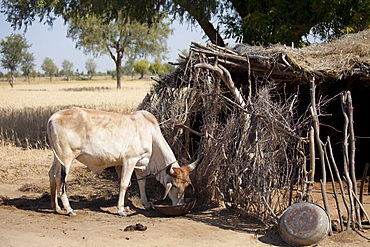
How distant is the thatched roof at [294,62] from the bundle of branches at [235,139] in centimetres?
34

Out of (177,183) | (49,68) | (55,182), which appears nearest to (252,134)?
(177,183)

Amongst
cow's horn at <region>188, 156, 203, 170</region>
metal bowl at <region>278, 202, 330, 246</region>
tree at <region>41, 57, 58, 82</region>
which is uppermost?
tree at <region>41, 57, 58, 82</region>

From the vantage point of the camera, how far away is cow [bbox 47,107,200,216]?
24.1 feet

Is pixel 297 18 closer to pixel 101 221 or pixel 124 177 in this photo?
pixel 124 177

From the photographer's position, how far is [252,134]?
7090 mm

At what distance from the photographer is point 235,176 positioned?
7219 millimetres

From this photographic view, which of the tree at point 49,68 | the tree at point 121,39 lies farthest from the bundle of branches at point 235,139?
the tree at point 49,68

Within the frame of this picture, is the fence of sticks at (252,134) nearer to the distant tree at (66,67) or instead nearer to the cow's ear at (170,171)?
the cow's ear at (170,171)

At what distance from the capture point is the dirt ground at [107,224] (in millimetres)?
6012

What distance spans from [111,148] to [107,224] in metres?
1.37

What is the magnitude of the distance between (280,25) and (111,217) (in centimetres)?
790

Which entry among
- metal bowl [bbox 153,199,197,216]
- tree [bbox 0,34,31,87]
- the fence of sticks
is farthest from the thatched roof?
tree [bbox 0,34,31,87]

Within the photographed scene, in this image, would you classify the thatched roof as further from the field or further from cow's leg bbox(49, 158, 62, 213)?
cow's leg bbox(49, 158, 62, 213)

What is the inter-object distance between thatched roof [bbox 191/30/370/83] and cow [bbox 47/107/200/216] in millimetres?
2058
